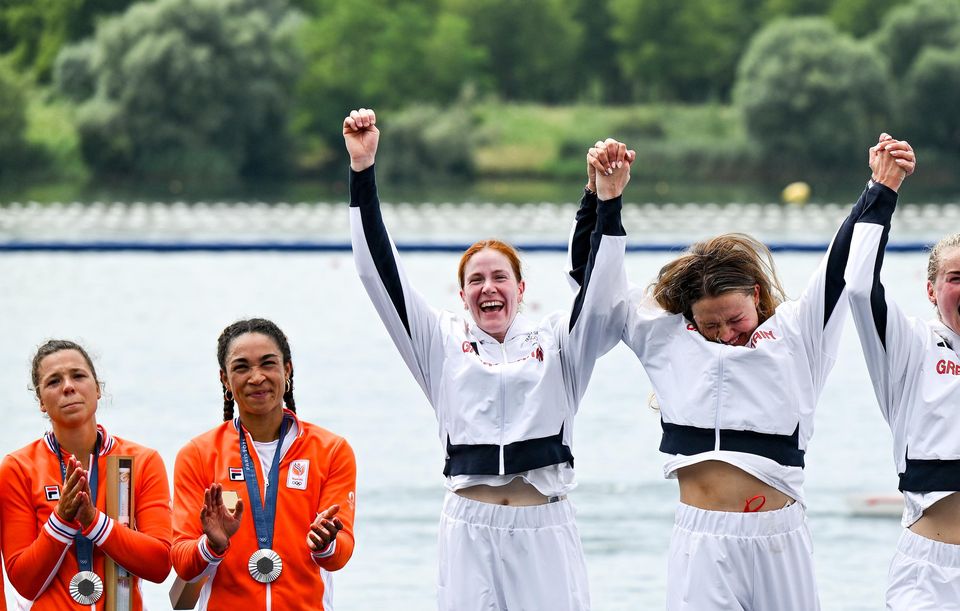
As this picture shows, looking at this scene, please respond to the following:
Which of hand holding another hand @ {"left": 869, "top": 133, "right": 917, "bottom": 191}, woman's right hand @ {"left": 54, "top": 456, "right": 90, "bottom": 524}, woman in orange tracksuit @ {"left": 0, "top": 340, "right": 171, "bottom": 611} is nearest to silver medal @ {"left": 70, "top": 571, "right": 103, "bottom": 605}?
woman in orange tracksuit @ {"left": 0, "top": 340, "right": 171, "bottom": 611}

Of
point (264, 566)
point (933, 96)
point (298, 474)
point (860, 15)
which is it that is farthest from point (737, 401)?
point (860, 15)

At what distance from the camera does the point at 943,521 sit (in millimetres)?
2988

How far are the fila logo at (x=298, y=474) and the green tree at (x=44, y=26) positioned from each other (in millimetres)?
54288

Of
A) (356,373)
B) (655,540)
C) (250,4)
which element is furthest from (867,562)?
(250,4)

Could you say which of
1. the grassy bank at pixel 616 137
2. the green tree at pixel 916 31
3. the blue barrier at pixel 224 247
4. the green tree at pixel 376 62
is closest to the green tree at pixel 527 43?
the green tree at pixel 376 62

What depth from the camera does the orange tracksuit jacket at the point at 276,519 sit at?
299cm

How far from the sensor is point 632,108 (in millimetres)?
50875

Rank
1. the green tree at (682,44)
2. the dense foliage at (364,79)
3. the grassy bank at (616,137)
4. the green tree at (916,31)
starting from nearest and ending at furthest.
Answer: the dense foliage at (364,79) < the grassy bank at (616,137) < the green tree at (916,31) < the green tree at (682,44)

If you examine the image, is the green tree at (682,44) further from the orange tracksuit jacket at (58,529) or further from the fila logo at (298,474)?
the orange tracksuit jacket at (58,529)

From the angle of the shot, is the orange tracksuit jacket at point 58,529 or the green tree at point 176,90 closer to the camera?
the orange tracksuit jacket at point 58,529

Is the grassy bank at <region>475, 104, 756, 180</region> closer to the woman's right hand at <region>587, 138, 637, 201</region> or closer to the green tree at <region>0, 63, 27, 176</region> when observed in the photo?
the green tree at <region>0, 63, 27, 176</region>

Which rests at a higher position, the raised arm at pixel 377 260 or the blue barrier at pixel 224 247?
the blue barrier at pixel 224 247

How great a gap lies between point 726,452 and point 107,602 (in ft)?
4.64

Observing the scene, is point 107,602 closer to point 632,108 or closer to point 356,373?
point 356,373
